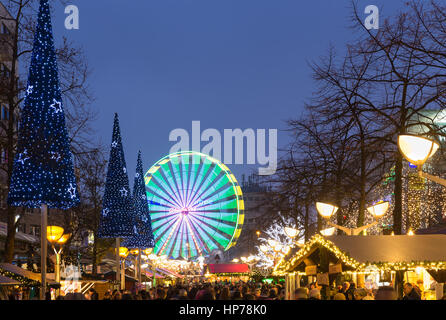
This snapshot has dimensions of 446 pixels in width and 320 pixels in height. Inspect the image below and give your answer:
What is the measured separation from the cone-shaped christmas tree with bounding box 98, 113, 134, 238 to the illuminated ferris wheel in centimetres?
3936

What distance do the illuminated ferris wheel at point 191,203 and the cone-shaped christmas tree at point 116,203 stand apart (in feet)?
129

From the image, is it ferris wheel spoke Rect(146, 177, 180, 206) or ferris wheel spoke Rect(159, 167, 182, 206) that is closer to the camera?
ferris wheel spoke Rect(146, 177, 180, 206)

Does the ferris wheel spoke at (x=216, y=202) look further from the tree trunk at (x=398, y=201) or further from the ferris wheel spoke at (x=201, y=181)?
the tree trunk at (x=398, y=201)

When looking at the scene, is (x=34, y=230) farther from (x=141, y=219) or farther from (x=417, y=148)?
(x=417, y=148)

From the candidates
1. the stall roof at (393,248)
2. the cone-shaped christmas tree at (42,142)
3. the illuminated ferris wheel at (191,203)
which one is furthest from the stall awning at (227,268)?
the stall roof at (393,248)

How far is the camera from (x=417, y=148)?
10.3m

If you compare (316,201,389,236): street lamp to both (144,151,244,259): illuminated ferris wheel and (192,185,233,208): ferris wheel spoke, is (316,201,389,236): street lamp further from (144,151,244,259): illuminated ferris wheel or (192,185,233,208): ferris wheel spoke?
(192,185,233,208): ferris wheel spoke

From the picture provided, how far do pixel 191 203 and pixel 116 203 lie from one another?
138 ft

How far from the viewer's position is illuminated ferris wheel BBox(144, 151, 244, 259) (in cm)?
7544

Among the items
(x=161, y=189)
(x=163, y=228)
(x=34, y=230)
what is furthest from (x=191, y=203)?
(x=34, y=230)

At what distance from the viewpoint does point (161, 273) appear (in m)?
71.9

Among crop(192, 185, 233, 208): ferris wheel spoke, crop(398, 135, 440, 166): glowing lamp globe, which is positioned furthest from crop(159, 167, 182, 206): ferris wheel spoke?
crop(398, 135, 440, 166): glowing lamp globe

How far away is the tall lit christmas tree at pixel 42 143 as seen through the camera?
774 inches

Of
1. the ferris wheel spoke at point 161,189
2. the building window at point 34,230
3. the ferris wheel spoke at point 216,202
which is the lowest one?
the building window at point 34,230
